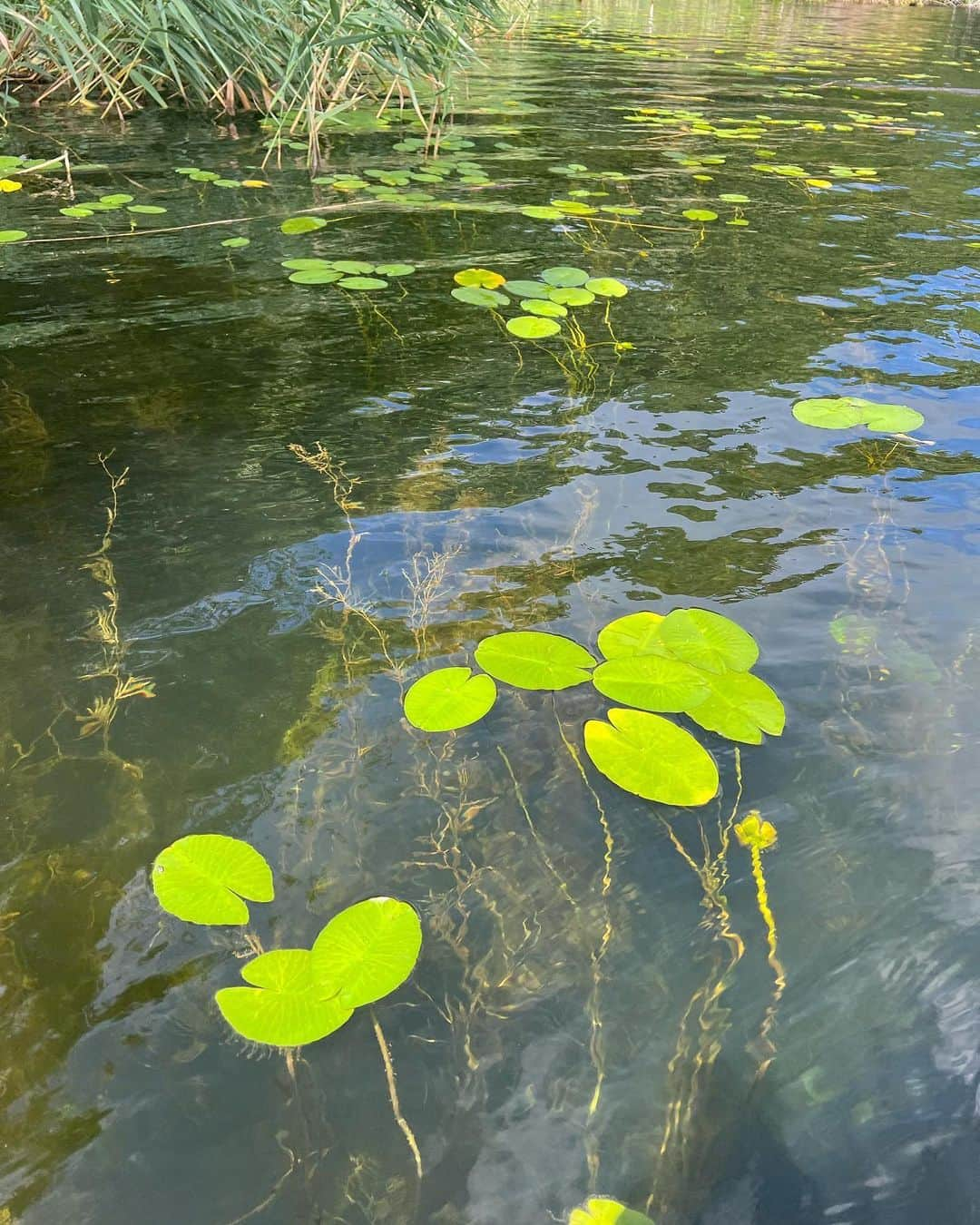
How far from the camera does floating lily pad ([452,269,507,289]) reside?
2.88 metres

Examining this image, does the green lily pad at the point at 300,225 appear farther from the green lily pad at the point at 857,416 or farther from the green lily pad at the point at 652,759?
the green lily pad at the point at 652,759

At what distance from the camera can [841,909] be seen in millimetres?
1051

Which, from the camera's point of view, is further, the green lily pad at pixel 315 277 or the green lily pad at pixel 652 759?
the green lily pad at pixel 315 277

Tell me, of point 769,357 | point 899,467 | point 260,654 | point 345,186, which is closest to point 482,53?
point 345,186

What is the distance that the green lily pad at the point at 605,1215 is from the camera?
0.77 metres

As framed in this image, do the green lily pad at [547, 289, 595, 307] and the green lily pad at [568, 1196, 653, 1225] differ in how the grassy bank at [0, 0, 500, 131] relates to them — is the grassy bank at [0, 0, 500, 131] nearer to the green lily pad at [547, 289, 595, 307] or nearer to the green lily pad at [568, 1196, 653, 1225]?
the green lily pad at [547, 289, 595, 307]

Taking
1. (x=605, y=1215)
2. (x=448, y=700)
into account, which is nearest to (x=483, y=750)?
(x=448, y=700)

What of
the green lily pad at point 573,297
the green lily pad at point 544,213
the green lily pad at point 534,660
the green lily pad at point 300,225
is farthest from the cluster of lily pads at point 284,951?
the green lily pad at point 544,213

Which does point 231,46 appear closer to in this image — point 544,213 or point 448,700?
point 544,213

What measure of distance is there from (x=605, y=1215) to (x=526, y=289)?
8.77ft

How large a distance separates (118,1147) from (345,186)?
13.6ft

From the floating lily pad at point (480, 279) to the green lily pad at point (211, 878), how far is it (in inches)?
92.0

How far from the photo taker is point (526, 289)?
9.25 ft

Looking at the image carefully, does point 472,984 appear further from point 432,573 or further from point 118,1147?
point 432,573
